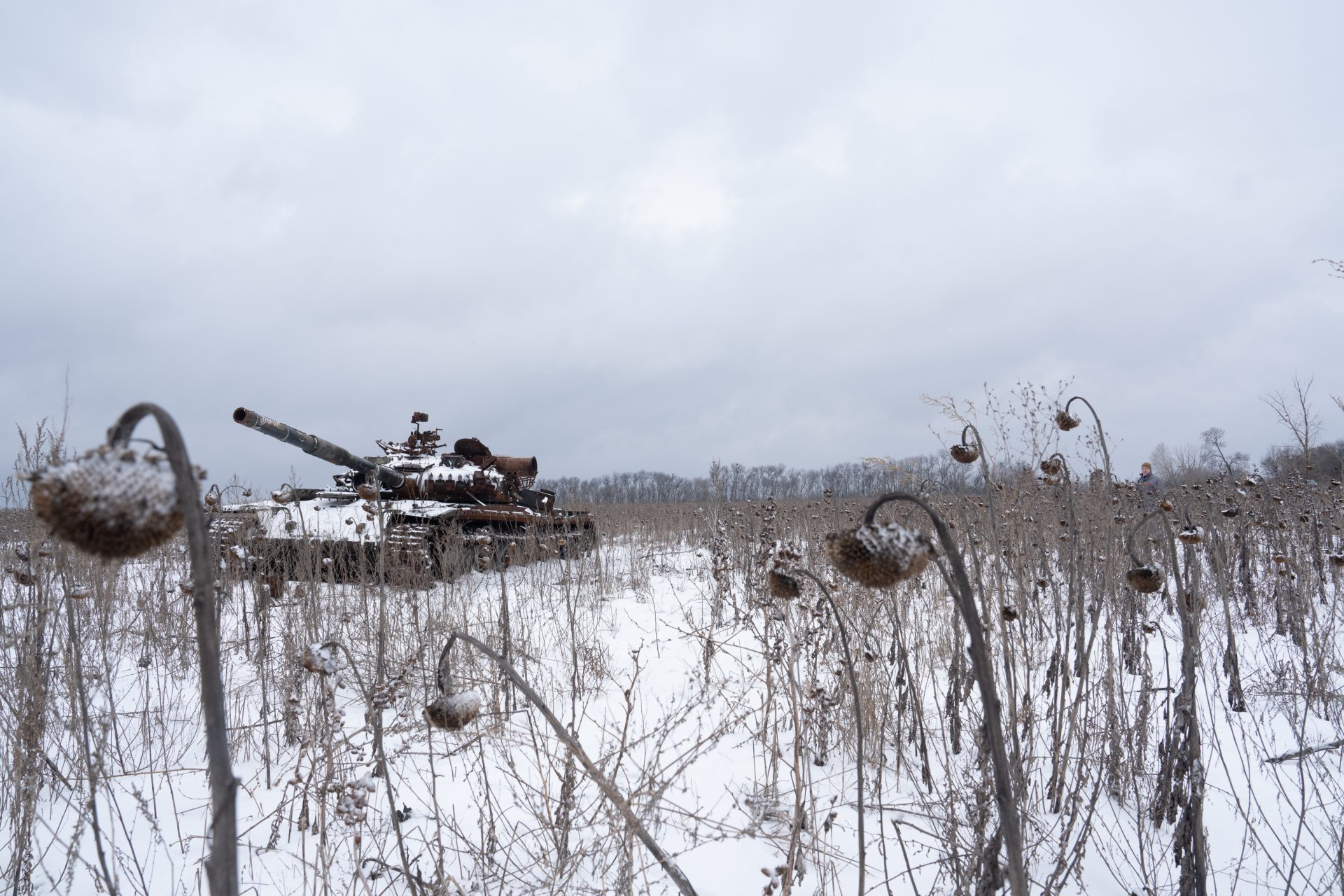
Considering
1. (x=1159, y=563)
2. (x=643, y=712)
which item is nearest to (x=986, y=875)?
(x=643, y=712)

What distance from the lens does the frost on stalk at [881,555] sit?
84 centimetres

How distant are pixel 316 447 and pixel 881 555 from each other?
716 centimetres

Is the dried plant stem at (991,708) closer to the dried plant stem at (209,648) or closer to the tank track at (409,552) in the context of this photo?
the dried plant stem at (209,648)

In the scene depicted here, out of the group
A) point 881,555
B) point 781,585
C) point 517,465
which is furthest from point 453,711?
point 517,465

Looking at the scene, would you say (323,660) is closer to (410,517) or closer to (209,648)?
(209,648)

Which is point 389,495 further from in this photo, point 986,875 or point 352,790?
point 986,875

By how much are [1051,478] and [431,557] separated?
21.6 ft

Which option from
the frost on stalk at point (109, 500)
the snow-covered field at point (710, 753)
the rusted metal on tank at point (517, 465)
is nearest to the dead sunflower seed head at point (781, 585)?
the snow-covered field at point (710, 753)

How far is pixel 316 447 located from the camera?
6.88m

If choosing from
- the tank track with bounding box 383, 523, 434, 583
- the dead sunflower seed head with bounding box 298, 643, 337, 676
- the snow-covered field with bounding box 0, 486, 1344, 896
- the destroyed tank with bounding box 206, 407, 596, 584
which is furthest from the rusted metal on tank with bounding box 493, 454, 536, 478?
the dead sunflower seed head with bounding box 298, 643, 337, 676

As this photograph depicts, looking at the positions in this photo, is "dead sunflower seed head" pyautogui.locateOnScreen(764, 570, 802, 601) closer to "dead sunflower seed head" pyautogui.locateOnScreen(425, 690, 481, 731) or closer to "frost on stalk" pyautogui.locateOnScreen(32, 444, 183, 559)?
"dead sunflower seed head" pyautogui.locateOnScreen(425, 690, 481, 731)

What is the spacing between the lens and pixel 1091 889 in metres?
2.23

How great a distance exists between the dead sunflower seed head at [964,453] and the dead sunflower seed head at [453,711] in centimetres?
147

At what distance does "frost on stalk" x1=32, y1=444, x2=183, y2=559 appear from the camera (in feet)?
1.92
